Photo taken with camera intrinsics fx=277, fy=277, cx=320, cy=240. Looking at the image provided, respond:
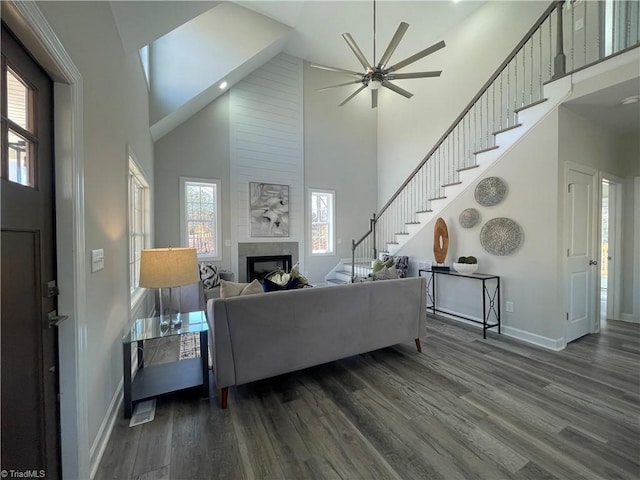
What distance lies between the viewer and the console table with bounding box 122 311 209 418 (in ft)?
6.68

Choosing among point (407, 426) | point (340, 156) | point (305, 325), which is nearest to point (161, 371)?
point (305, 325)

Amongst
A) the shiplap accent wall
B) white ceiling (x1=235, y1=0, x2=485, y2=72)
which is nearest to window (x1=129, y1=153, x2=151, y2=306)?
the shiplap accent wall

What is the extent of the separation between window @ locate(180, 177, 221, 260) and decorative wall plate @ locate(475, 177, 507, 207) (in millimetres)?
4636

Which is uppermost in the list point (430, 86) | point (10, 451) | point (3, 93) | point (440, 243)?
point (430, 86)

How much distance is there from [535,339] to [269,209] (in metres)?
4.96

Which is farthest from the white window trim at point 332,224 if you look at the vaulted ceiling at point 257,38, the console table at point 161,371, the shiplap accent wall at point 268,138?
the console table at point 161,371

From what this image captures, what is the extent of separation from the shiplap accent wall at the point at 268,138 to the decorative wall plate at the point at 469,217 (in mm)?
3438

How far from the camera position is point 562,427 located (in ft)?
6.26

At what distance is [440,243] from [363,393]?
2783 mm

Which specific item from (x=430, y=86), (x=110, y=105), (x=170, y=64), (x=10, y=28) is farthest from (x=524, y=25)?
(x=10, y=28)

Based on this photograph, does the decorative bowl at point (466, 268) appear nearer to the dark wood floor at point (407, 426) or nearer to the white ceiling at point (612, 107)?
the dark wood floor at point (407, 426)

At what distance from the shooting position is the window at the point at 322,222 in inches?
262

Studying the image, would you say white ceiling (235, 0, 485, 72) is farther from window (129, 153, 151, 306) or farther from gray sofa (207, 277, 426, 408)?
gray sofa (207, 277, 426, 408)

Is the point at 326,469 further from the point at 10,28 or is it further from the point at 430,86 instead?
the point at 430,86
